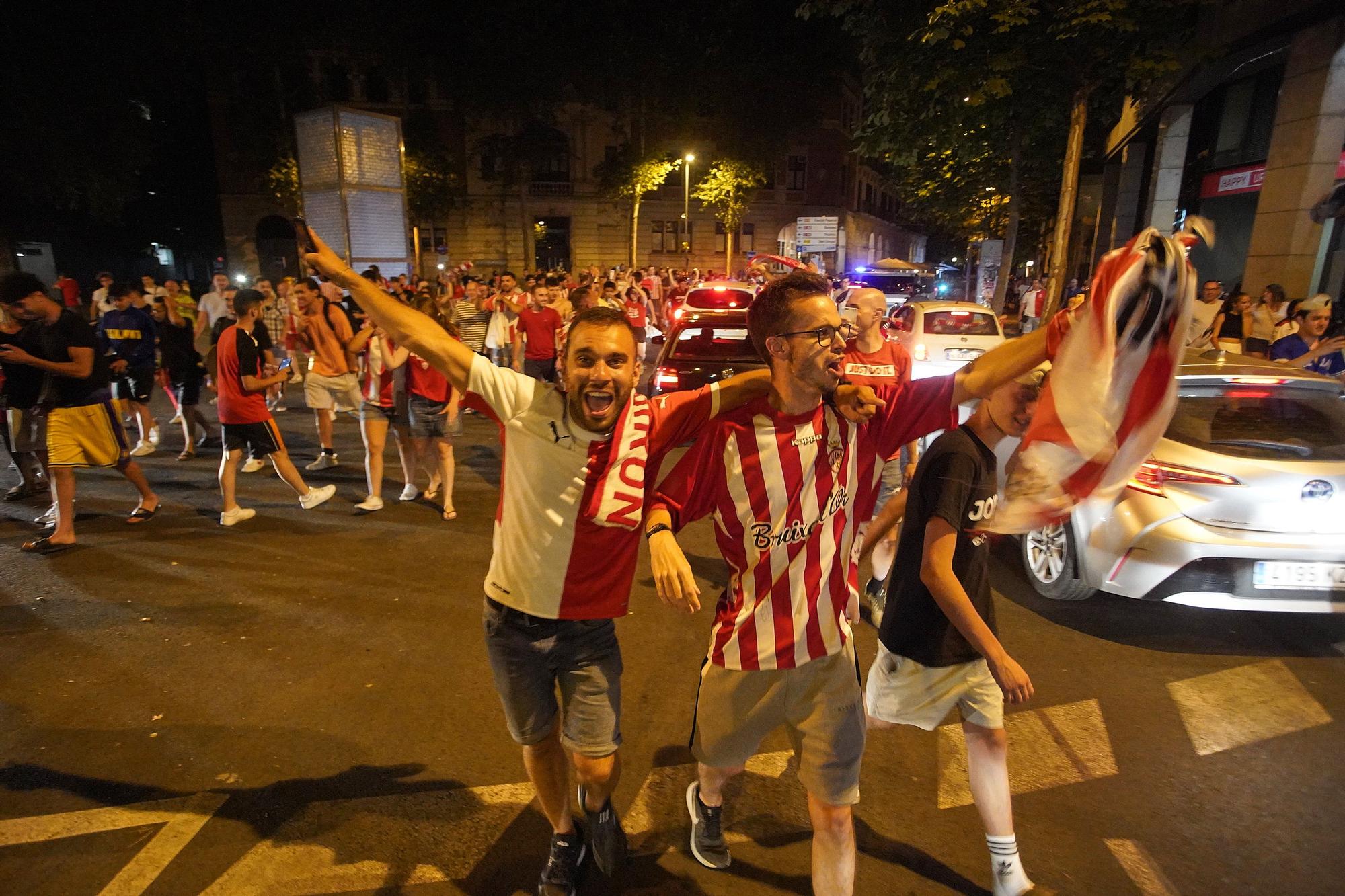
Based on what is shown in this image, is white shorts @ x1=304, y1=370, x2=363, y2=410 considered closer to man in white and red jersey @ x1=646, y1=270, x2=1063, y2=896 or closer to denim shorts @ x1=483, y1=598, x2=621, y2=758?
denim shorts @ x1=483, y1=598, x2=621, y2=758

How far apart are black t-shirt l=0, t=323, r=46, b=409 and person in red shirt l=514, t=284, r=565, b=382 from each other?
534 centimetres

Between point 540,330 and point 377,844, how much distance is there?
7884 mm

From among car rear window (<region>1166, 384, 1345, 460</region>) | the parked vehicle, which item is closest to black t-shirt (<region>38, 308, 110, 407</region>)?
the parked vehicle

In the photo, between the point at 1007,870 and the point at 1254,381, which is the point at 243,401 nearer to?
the point at 1007,870

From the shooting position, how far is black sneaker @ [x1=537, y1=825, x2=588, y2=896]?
8.42ft

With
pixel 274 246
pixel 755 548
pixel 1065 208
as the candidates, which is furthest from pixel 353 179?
pixel 274 246

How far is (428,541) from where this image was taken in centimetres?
612

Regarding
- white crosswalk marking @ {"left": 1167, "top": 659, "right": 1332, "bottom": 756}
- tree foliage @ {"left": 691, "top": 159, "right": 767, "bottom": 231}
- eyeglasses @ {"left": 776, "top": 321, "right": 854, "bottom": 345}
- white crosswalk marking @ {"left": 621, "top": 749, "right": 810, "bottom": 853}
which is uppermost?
tree foliage @ {"left": 691, "top": 159, "right": 767, "bottom": 231}

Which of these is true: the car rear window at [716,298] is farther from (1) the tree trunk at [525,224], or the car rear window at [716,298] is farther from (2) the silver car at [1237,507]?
(1) the tree trunk at [525,224]

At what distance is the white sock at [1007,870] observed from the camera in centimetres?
252

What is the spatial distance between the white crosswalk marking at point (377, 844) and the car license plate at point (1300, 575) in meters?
3.97

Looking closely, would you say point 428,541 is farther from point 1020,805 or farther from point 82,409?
point 1020,805

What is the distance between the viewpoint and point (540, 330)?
10078 millimetres

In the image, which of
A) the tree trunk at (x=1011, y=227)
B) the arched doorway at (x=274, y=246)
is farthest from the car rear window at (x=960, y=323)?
the arched doorway at (x=274, y=246)
